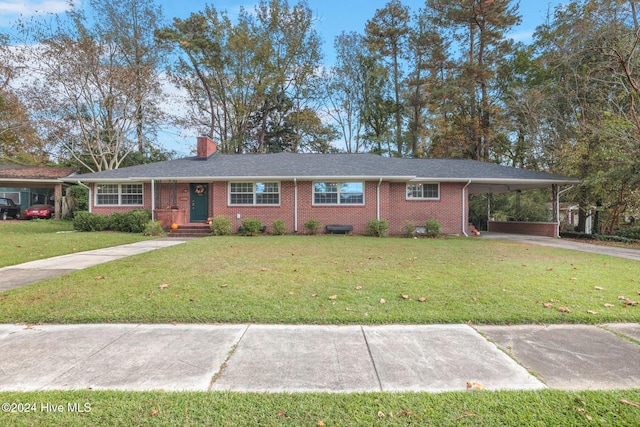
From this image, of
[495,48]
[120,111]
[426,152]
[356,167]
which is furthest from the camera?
[426,152]

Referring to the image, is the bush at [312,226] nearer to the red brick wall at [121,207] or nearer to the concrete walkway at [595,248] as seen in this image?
the red brick wall at [121,207]

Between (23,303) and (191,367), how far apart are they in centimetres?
317

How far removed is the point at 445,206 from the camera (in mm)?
14680

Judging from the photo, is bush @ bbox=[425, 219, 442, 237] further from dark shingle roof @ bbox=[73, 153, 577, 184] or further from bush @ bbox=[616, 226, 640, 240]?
bush @ bbox=[616, 226, 640, 240]

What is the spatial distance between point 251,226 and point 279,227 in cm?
123

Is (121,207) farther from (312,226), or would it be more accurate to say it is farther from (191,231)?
(312,226)

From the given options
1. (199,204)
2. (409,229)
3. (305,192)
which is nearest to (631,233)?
(409,229)

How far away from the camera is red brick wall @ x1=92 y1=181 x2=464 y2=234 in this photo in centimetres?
1425

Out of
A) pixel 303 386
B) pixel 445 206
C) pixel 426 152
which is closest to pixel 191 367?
pixel 303 386

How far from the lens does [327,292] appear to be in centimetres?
462

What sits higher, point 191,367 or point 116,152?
point 116,152

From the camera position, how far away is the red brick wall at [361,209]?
46.8ft

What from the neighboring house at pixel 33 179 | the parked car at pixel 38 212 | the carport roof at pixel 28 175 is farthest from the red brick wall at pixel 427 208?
the parked car at pixel 38 212

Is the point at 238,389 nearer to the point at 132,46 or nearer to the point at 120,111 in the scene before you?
the point at 120,111
